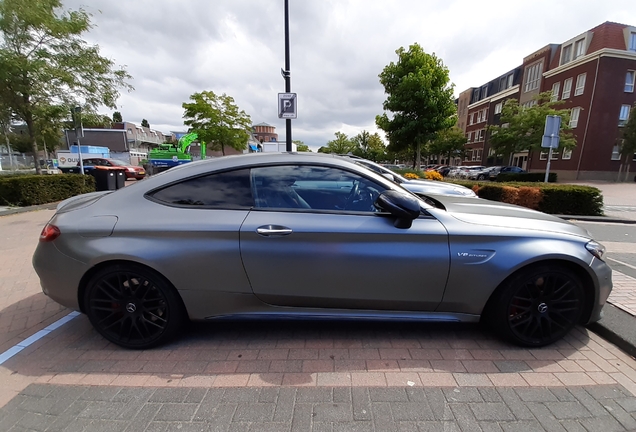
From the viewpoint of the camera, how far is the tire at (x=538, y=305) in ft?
7.44

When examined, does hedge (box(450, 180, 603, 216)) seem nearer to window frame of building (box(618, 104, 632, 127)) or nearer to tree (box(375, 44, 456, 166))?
tree (box(375, 44, 456, 166))

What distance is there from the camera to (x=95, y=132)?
41656 mm

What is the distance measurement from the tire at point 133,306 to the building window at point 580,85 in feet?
120

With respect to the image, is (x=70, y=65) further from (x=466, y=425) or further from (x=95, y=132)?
(x=95, y=132)

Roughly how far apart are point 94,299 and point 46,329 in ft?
2.88

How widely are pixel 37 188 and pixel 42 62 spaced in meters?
3.85

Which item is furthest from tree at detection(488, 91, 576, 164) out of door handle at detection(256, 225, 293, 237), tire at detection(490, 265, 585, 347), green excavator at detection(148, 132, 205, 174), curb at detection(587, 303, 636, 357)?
green excavator at detection(148, 132, 205, 174)

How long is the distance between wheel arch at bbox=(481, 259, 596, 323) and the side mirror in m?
0.94

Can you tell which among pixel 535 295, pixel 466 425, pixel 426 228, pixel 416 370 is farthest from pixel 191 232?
pixel 535 295

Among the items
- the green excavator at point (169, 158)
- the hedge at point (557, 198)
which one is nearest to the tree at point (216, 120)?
the green excavator at point (169, 158)

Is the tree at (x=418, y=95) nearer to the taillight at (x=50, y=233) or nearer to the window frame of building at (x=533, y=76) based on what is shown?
the taillight at (x=50, y=233)

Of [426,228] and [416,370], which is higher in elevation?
[426,228]

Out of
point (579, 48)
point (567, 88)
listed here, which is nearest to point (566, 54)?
point (579, 48)

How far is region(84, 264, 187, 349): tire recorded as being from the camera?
226cm
